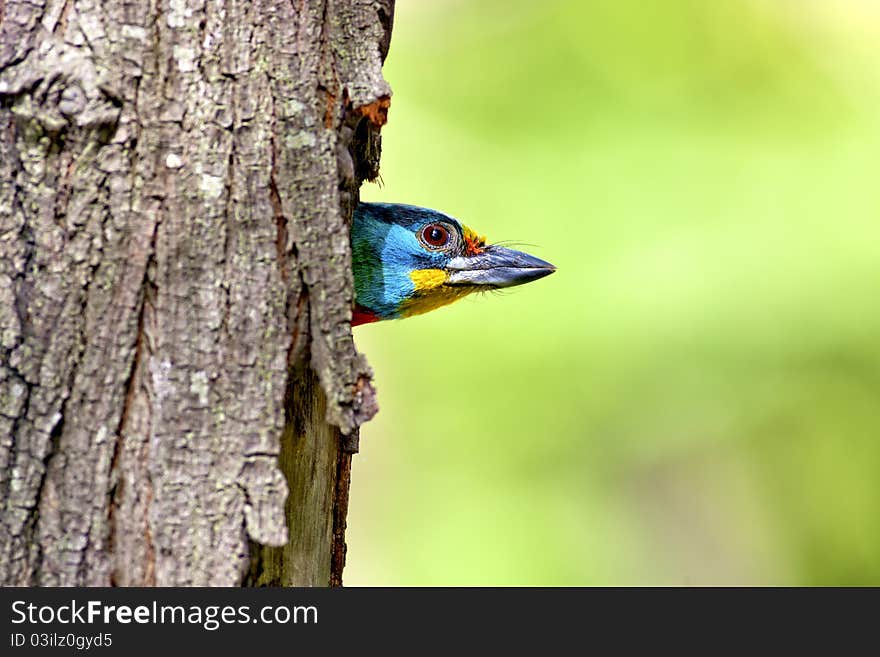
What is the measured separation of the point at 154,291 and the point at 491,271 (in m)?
1.55

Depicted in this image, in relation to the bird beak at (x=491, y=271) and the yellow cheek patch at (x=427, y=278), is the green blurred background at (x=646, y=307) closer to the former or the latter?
the bird beak at (x=491, y=271)

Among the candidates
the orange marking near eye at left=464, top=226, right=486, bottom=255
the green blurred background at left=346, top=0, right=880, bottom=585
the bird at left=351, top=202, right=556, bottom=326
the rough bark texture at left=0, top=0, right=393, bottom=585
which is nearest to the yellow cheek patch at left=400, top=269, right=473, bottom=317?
the bird at left=351, top=202, right=556, bottom=326

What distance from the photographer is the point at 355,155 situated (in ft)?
8.23

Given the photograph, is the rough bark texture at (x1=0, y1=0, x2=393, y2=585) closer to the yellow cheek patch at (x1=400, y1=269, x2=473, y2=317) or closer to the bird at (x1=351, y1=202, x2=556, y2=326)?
the bird at (x1=351, y1=202, x2=556, y2=326)

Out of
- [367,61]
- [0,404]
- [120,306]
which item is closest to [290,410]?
[120,306]

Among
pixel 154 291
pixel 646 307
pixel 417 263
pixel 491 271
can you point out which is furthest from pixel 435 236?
pixel 646 307

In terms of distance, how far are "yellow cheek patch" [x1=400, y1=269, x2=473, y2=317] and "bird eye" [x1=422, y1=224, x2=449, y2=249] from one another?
0.29 ft

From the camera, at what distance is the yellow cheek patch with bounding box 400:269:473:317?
330cm

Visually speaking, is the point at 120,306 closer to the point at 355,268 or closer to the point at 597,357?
the point at 355,268

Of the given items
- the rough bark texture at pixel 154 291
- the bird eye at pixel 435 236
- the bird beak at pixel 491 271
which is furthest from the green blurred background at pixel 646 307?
the rough bark texture at pixel 154 291

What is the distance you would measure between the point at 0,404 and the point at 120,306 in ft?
1.01

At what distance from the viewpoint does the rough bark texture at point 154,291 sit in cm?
198

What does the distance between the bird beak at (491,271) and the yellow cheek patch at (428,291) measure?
1.4 inches

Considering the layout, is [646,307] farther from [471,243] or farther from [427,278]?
[427,278]
